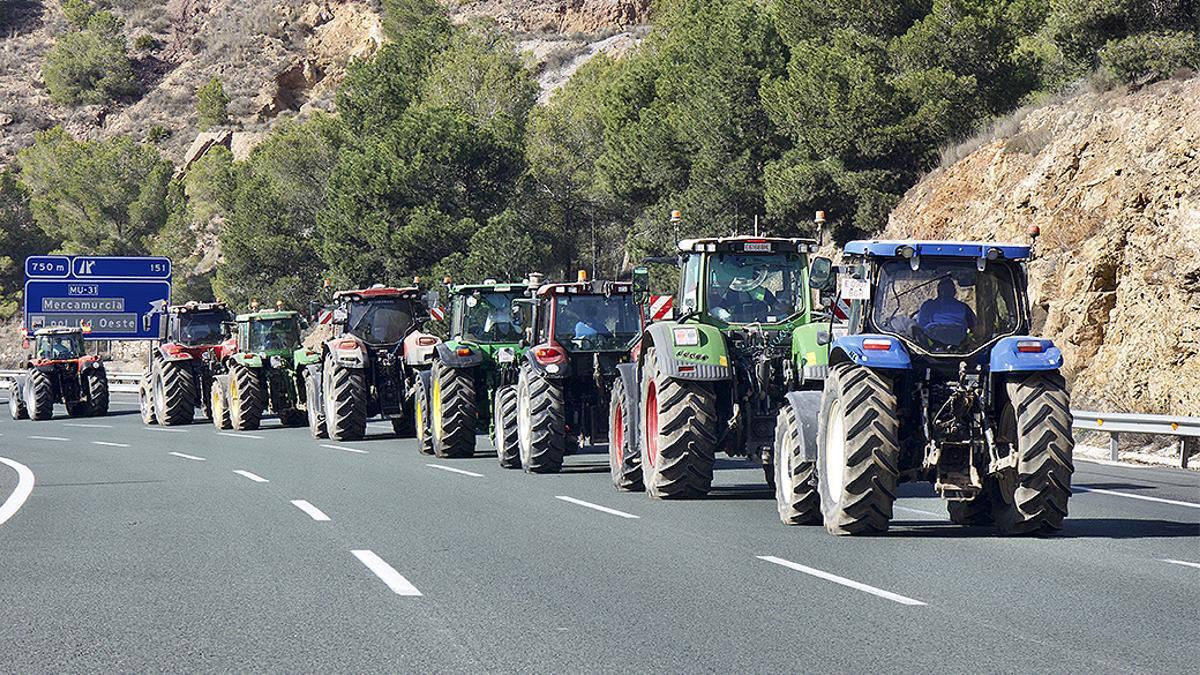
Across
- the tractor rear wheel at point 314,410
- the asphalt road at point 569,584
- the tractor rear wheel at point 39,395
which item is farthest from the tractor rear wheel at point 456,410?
the tractor rear wheel at point 39,395

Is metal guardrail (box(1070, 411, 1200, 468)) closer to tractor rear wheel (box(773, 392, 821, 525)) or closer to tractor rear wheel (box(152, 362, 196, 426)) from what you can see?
tractor rear wheel (box(773, 392, 821, 525))

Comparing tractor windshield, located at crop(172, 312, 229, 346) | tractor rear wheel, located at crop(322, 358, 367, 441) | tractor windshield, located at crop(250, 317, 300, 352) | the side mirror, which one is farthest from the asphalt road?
tractor windshield, located at crop(172, 312, 229, 346)

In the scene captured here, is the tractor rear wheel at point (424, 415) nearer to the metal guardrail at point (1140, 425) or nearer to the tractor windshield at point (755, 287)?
the tractor windshield at point (755, 287)

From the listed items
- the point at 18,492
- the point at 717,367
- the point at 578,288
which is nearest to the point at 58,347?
the point at 18,492

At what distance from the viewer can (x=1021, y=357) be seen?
1174cm

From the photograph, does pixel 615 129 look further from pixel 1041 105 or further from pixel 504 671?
pixel 504 671

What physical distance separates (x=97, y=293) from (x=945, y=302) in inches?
1671

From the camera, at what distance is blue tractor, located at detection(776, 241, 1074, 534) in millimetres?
11758

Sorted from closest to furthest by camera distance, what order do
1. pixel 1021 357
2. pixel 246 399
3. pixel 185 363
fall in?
pixel 1021 357
pixel 246 399
pixel 185 363

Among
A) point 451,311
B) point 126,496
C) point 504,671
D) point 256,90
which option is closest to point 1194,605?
point 504,671

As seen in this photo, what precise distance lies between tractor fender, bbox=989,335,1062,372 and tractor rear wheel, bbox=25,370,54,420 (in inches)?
1240

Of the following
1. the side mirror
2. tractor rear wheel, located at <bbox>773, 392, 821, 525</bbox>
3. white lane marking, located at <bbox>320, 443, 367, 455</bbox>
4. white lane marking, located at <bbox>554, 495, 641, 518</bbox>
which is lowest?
white lane marking, located at <bbox>320, 443, 367, 455</bbox>

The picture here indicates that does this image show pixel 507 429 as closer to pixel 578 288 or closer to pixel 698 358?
pixel 578 288

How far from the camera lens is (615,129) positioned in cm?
5159
